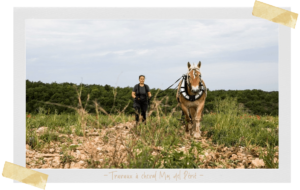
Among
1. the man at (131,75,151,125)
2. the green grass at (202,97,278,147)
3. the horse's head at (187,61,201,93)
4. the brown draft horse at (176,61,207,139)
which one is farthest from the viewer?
the man at (131,75,151,125)

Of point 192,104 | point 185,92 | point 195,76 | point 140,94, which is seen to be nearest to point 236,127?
point 192,104

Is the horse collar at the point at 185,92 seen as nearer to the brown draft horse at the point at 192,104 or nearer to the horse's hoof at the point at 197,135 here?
the brown draft horse at the point at 192,104

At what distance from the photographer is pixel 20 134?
4.32 metres

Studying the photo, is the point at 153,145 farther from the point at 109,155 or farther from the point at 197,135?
the point at 197,135

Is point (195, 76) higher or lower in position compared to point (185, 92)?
higher

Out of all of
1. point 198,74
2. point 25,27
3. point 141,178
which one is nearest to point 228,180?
point 141,178

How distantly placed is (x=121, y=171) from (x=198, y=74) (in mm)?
2531

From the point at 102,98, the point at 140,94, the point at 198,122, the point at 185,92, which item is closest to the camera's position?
the point at 198,122

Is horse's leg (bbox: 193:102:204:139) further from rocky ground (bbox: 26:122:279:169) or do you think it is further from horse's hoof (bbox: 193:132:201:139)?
rocky ground (bbox: 26:122:279:169)

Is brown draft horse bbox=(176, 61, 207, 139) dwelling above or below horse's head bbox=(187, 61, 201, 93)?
below

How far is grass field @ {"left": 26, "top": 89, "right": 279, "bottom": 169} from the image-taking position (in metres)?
4.08

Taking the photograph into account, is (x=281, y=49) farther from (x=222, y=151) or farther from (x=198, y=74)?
(x=222, y=151)

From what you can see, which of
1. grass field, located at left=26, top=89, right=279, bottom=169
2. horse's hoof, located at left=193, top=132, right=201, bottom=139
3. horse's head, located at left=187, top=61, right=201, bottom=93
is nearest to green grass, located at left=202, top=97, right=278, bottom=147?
grass field, located at left=26, top=89, right=279, bottom=169

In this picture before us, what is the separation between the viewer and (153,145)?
14.3 feet
